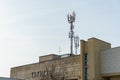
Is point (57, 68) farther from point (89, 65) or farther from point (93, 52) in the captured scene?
point (93, 52)

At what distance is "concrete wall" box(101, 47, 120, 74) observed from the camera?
40906 mm

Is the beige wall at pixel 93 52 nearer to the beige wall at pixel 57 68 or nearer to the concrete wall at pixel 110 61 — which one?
the concrete wall at pixel 110 61

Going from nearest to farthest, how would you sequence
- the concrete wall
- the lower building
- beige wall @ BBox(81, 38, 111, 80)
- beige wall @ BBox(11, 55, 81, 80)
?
the concrete wall → the lower building → beige wall @ BBox(81, 38, 111, 80) → beige wall @ BBox(11, 55, 81, 80)

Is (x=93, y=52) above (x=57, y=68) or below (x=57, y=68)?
above

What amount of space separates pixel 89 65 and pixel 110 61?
8.64ft

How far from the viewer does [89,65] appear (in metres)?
42.2

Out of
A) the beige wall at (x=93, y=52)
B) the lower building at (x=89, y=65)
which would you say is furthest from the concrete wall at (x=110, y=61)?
the beige wall at (x=93, y=52)

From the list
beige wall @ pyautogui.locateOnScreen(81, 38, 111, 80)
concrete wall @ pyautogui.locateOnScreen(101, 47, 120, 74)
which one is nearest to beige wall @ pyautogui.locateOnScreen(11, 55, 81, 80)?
beige wall @ pyautogui.locateOnScreen(81, 38, 111, 80)

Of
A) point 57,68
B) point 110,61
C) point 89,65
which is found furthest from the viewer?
point 57,68

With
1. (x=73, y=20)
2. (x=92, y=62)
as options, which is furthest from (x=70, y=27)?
(x=92, y=62)

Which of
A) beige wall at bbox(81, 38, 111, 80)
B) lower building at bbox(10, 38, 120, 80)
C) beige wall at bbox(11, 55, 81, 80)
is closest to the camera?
lower building at bbox(10, 38, 120, 80)

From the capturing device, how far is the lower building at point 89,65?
41375 mm

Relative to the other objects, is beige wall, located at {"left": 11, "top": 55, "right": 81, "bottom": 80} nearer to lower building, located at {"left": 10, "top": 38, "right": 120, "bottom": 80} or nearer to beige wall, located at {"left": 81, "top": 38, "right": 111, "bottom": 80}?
lower building, located at {"left": 10, "top": 38, "right": 120, "bottom": 80}

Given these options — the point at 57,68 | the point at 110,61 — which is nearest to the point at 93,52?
the point at 110,61
